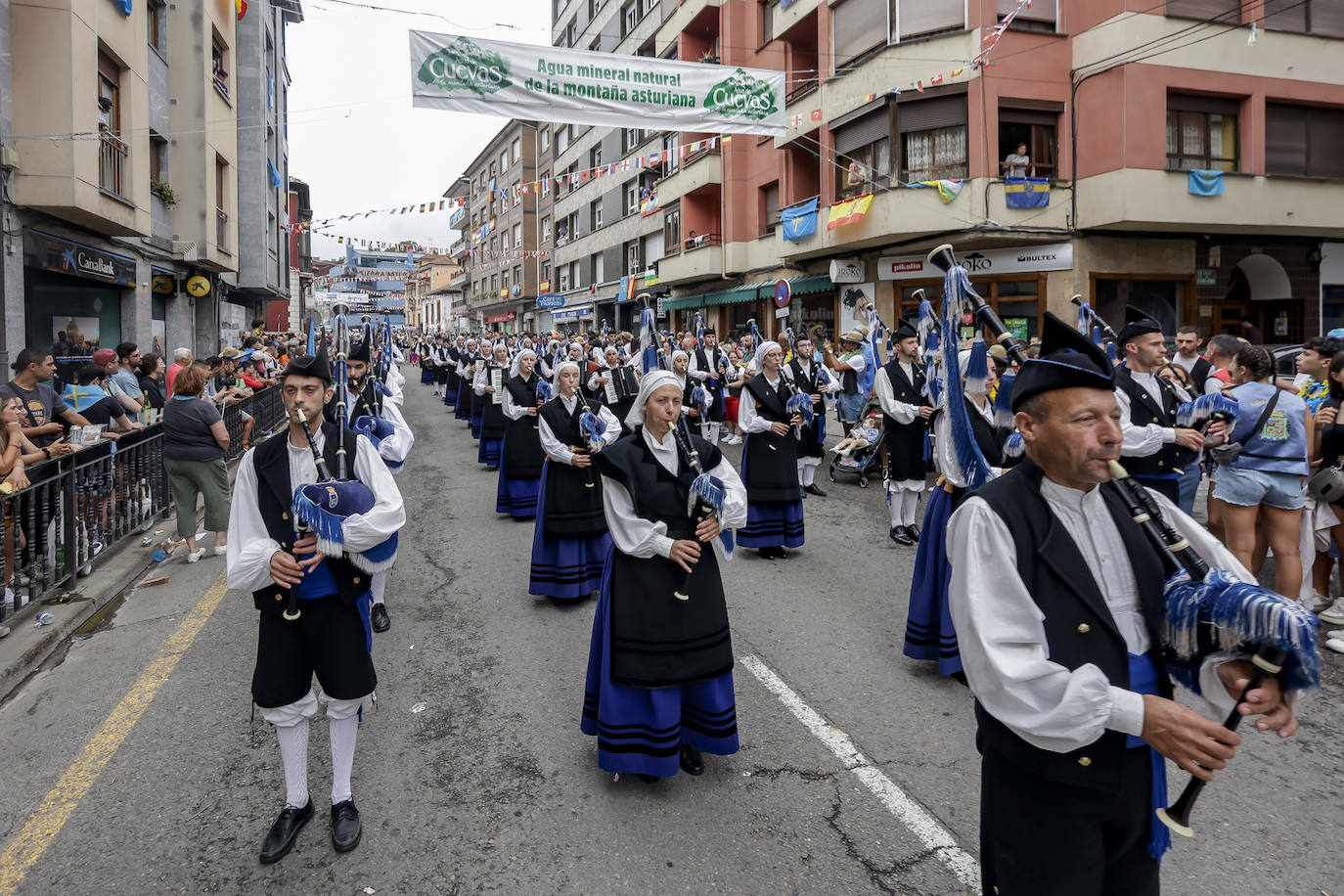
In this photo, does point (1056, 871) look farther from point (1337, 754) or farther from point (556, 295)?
point (556, 295)

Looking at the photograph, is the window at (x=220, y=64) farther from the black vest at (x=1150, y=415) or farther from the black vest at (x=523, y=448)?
the black vest at (x=1150, y=415)

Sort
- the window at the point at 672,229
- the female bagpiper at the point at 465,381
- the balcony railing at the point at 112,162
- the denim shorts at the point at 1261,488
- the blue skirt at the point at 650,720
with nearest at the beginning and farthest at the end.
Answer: the blue skirt at the point at 650,720 → the denim shorts at the point at 1261,488 → the balcony railing at the point at 112,162 → the female bagpiper at the point at 465,381 → the window at the point at 672,229

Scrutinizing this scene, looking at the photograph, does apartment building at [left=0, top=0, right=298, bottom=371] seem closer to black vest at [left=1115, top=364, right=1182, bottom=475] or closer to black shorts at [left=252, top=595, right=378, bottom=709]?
black shorts at [left=252, top=595, right=378, bottom=709]

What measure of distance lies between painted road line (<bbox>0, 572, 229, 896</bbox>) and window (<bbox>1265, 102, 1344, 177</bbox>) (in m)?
22.2

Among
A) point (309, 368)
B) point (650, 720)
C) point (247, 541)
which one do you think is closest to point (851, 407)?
point (650, 720)

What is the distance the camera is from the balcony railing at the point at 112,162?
13852 mm

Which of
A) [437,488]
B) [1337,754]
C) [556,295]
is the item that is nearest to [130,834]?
[1337,754]

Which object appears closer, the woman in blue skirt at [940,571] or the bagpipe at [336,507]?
the bagpipe at [336,507]

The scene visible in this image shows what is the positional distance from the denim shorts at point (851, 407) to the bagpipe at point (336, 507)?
36.0ft

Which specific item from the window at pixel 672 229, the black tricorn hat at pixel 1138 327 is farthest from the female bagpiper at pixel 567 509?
the window at pixel 672 229

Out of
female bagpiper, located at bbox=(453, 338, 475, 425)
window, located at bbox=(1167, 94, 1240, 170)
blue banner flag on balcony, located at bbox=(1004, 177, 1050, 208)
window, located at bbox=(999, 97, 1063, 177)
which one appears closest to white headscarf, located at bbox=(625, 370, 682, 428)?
female bagpiper, located at bbox=(453, 338, 475, 425)

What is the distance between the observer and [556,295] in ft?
151

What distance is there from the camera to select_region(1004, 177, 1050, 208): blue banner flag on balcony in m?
17.7

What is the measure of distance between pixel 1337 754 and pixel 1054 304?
16.0 metres
